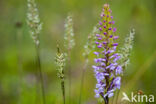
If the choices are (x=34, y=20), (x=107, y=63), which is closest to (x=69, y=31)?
(x=34, y=20)

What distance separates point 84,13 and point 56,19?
4.09 feet

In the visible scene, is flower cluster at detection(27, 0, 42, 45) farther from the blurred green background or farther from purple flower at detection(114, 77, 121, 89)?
the blurred green background

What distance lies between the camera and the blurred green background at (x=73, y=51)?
3.99 meters

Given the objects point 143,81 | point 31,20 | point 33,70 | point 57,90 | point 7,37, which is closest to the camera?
point 31,20

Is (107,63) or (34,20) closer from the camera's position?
(107,63)

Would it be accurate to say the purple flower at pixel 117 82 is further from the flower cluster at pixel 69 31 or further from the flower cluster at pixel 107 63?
the flower cluster at pixel 69 31

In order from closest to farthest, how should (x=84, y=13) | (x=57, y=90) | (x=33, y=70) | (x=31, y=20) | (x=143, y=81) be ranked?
(x=31, y=20)
(x=143, y=81)
(x=57, y=90)
(x=33, y=70)
(x=84, y=13)

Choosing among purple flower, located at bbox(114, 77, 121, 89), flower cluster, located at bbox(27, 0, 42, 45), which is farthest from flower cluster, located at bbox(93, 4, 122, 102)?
flower cluster, located at bbox(27, 0, 42, 45)

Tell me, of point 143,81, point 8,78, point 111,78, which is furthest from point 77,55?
point 111,78

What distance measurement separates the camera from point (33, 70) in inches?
200

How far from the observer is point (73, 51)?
5055 mm

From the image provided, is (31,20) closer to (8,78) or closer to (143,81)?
(143,81)

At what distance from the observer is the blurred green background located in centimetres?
399

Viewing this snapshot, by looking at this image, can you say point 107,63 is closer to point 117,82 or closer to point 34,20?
point 117,82
